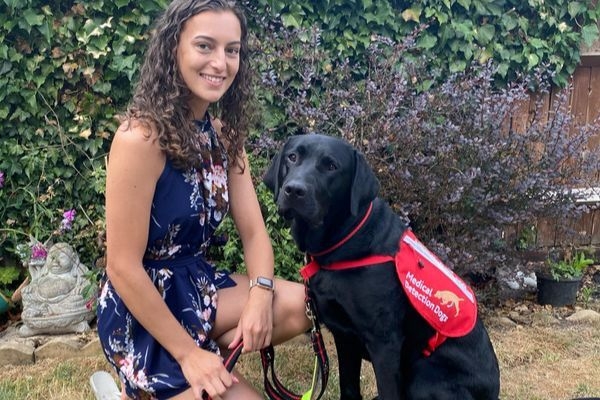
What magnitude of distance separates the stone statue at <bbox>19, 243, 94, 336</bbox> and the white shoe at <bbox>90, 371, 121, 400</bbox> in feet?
1.97

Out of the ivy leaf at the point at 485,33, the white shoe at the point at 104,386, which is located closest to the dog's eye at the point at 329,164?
the white shoe at the point at 104,386

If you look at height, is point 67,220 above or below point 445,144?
below

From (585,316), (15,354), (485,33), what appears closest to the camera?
(15,354)

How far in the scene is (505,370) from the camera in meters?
3.12

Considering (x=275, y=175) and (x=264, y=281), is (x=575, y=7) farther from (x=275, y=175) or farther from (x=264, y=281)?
(x=264, y=281)

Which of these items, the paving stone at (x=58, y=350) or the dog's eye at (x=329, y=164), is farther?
the paving stone at (x=58, y=350)

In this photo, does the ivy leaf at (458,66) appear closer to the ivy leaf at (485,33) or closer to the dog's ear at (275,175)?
the ivy leaf at (485,33)

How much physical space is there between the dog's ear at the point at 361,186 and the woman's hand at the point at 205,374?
0.69 m

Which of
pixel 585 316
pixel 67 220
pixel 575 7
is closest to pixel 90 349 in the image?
pixel 67 220

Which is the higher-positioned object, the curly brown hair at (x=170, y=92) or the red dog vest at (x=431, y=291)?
the curly brown hair at (x=170, y=92)

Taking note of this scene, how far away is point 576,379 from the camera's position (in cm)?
298

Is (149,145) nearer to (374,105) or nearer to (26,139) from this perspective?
(374,105)

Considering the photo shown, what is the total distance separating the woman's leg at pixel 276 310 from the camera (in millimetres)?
2174

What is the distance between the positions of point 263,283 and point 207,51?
2.82 ft
